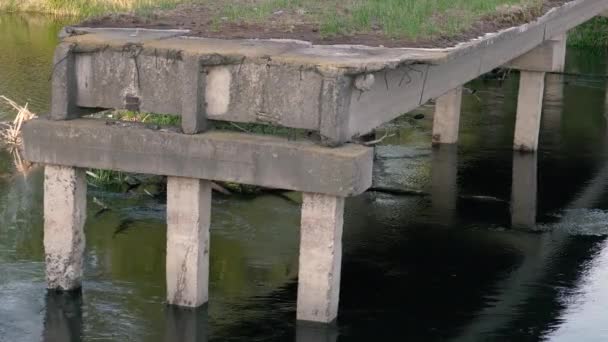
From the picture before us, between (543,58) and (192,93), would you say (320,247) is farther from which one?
(543,58)

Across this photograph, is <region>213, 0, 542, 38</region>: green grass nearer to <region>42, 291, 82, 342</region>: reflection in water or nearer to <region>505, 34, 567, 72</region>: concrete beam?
<region>42, 291, 82, 342</region>: reflection in water

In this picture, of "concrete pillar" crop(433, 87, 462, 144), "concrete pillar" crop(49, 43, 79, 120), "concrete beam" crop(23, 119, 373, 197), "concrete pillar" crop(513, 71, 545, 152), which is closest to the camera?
"concrete beam" crop(23, 119, 373, 197)

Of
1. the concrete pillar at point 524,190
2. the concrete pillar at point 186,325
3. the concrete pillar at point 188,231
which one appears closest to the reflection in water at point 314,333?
the concrete pillar at point 186,325

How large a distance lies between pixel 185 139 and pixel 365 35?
2.76 metres

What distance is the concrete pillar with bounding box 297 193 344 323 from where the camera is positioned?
32.4ft

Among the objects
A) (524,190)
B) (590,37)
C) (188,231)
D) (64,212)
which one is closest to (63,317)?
(64,212)

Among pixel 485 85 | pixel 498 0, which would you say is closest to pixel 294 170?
pixel 498 0

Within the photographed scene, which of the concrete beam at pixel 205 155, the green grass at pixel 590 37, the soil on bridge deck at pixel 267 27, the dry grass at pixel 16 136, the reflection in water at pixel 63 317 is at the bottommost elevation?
the reflection in water at pixel 63 317

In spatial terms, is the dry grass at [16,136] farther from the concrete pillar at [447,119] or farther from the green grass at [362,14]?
the concrete pillar at [447,119]

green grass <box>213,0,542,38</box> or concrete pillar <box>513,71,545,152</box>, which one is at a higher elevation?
green grass <box>213,0,542,38</box>

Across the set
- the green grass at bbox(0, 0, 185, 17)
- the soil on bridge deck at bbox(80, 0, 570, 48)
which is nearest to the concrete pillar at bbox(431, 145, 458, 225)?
the soil on bridge deck at bbox(80, 0, 570, 48)

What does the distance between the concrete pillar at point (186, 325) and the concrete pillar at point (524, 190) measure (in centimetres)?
581

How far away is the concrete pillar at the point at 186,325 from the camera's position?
10.3 m

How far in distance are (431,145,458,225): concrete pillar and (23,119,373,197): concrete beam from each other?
17.9ft
